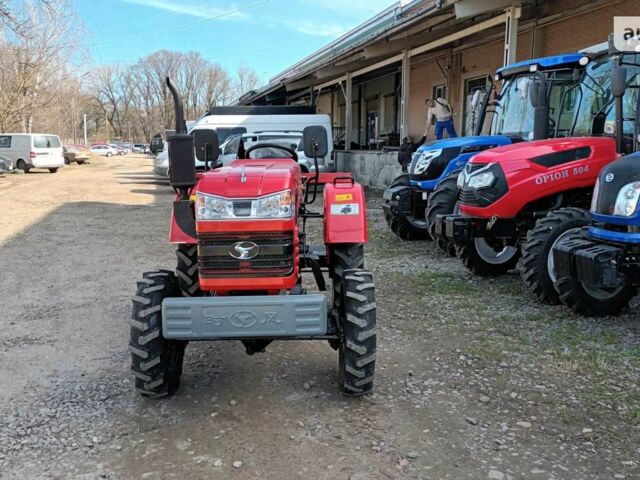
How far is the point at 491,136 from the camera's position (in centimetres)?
771

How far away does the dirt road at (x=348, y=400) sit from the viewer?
9.85 ft

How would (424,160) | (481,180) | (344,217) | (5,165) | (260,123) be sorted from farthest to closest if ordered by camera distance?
(5,165)
(260,123)
(424,160)
(481,180)
(344,217)

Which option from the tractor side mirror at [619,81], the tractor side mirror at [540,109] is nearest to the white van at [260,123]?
the tractor side mirror at [540,109]

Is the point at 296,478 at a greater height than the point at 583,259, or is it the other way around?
the point at 583,259

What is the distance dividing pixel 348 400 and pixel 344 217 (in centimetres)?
122

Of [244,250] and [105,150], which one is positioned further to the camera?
[105,150]

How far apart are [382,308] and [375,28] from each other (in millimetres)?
13947

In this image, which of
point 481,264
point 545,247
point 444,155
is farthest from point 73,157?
point 545,247

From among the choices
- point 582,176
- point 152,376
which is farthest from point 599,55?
point 152,376

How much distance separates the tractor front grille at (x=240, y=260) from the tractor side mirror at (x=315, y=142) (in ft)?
3.33

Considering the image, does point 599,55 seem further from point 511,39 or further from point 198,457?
point 198,457

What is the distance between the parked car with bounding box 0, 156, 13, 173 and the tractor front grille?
75.9 feet

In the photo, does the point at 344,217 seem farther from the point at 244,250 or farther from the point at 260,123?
the point at 260,123

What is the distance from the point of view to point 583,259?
445 centimetres
